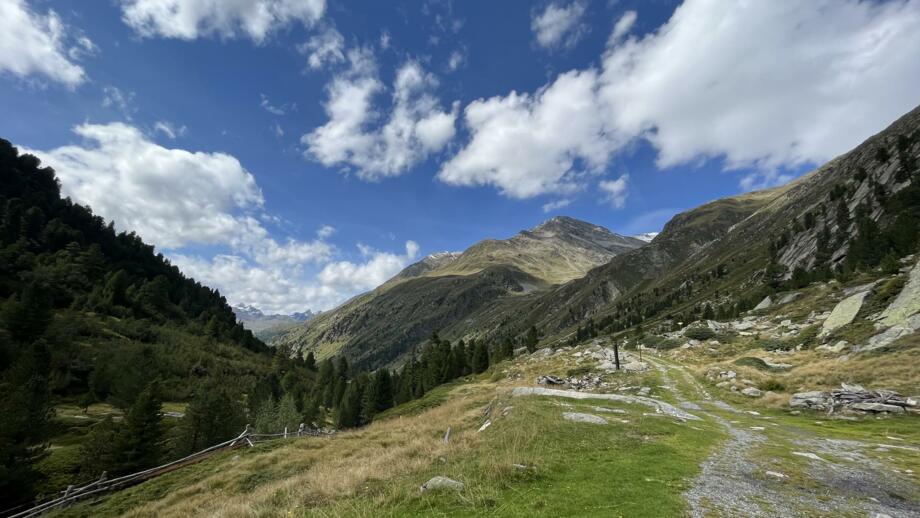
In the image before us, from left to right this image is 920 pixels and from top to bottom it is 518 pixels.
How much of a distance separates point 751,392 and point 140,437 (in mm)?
66754

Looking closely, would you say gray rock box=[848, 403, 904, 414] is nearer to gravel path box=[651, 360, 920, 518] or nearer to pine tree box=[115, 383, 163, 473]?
gravel path box=[651, 360, 920, 518]

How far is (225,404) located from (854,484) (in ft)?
232

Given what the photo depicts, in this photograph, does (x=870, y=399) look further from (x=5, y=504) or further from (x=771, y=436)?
(x=5, y=504)

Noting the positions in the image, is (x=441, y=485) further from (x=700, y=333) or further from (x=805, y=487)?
(x=700, y=333)

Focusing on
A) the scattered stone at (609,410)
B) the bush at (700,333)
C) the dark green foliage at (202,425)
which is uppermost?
the bush at (700,333)

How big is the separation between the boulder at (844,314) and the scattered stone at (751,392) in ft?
55.0

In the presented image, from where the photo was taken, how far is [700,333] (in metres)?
72.3

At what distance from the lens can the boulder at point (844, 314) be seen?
43.6m

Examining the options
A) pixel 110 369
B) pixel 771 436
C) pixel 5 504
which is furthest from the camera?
pixel 110 369

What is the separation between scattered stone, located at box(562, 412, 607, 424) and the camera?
24039mm

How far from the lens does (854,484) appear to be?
1305 cm

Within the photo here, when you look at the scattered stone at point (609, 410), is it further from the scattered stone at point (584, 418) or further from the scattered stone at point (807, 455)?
the scattered stone at point (807, 455)

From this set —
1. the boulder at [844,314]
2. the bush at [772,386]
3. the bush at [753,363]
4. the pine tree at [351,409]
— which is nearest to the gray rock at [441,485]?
the bush at [772,386]

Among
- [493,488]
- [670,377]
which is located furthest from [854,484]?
[670,377]
